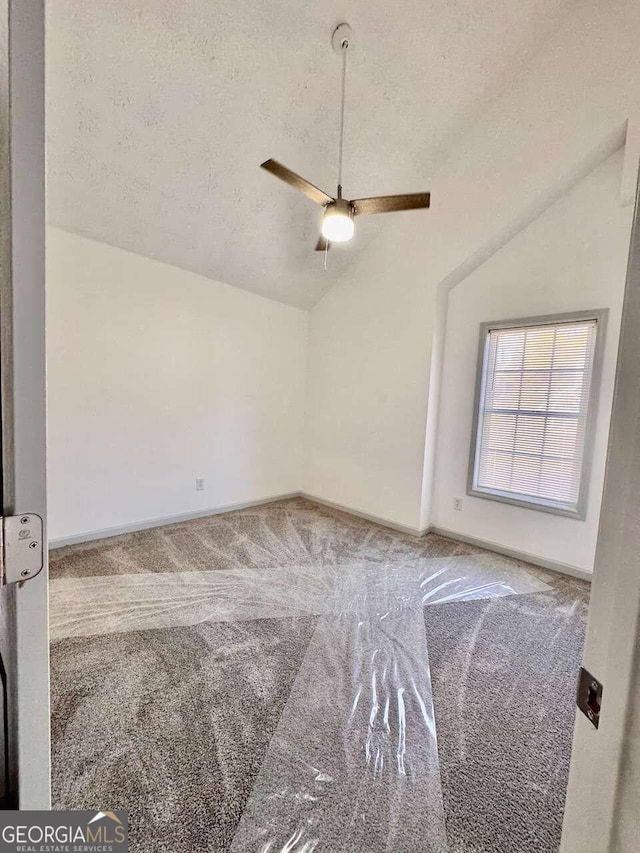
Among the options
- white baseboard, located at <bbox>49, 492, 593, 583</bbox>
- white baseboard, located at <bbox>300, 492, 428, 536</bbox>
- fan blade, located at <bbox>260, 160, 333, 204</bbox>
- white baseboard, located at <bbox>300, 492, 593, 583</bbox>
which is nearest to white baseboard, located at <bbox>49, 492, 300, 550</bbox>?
white baseboard, located at <bbox>49, 492, 593, 583</bbox>

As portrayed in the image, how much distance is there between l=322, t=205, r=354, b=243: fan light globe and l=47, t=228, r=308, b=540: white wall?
6.10 ft

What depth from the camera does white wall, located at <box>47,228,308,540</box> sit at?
289 cm

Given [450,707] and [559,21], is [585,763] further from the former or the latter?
[559,21]

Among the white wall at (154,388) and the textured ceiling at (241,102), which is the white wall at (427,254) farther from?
the white wall at (154,388)

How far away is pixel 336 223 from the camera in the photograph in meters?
2.23

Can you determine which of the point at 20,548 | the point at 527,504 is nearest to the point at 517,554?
the point at 527,504

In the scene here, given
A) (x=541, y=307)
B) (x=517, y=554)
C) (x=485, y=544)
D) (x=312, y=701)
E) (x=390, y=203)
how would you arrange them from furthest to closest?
(x=485, y=544), (x=517, y=554), (x=541, y=307), (x=390, y=203), (x=312, y=701)

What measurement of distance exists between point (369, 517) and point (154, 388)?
2606 millimetres

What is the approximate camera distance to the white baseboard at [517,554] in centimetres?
284

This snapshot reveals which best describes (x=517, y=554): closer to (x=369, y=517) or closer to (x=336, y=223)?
(x=369, y=517)

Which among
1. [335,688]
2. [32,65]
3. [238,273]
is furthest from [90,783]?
[238,273]

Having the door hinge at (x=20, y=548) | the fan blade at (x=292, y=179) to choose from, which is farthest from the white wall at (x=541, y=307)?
the door hinge at (x=20, y=548)

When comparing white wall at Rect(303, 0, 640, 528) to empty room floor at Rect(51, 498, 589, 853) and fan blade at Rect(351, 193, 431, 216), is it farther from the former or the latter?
empty room floor at Rect(51, 498, 589, 853)

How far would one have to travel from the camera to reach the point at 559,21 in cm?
247
